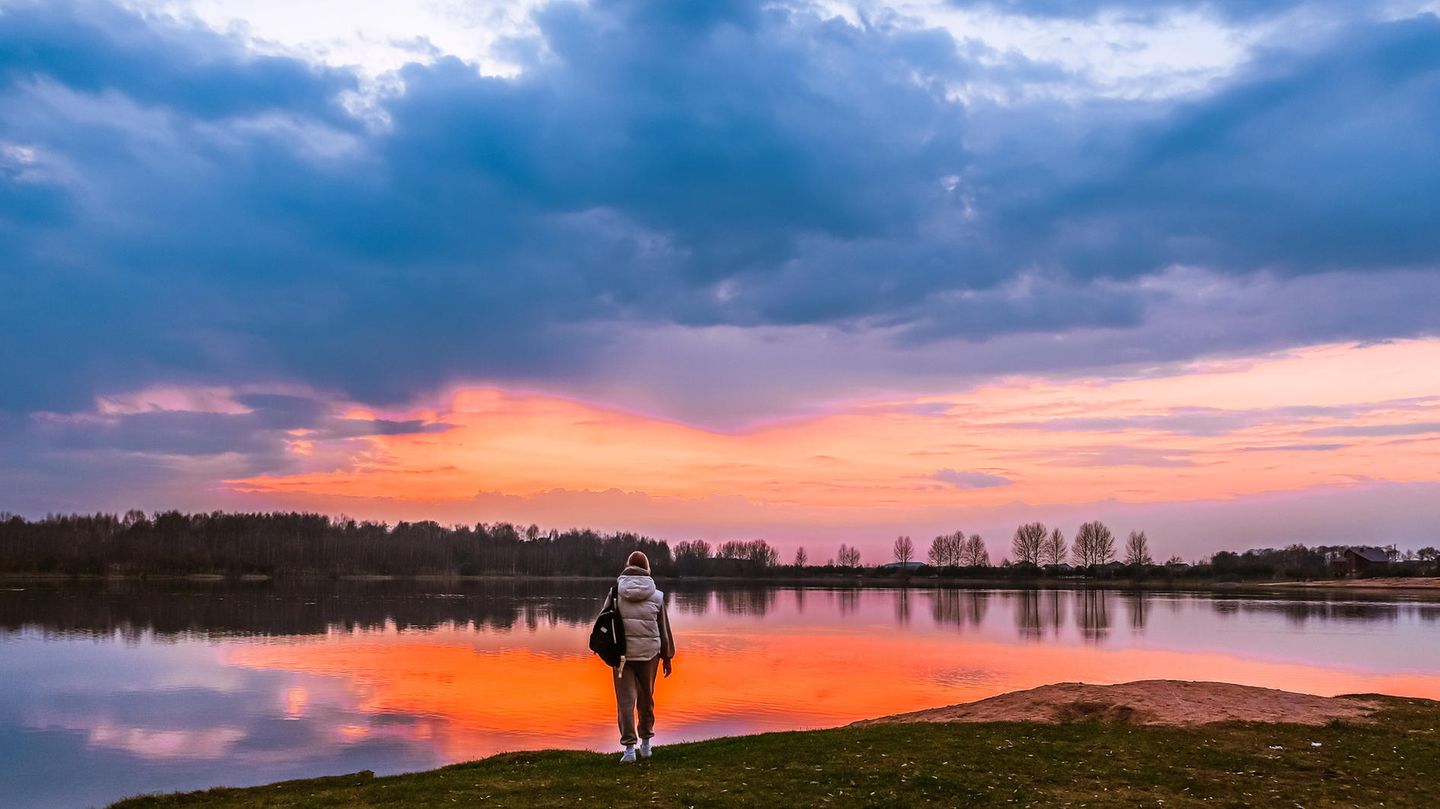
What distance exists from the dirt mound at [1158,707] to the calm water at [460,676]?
15.8 ft

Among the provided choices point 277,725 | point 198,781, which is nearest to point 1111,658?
point 277,725

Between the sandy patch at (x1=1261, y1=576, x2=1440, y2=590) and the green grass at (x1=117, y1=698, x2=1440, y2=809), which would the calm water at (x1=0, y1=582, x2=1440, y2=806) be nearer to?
the green grass at (x1=117, y1=698, x2=1440, y2=809)

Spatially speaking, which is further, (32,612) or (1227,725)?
(32,612)

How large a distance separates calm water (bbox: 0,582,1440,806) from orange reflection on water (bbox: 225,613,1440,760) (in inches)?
5.4

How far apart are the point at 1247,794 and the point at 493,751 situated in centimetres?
1342

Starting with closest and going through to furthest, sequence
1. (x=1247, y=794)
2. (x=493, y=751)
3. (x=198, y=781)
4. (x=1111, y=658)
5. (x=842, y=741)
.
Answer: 1. (x=1247, y=794)
2. (x=842, y=741)
3. (x=198, y=781)
4. (x=493, y=751)
5. (x=1111, y=658)

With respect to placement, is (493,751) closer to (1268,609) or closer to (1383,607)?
(1268,609)

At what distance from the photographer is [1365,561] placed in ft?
583

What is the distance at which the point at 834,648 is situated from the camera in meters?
43.2

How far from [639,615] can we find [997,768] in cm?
503

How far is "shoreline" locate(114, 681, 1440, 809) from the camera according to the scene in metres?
10.7

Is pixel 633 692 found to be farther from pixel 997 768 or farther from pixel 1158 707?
pixel 1158 707

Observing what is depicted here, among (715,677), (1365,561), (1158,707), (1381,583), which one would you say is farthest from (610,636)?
(1365,561)

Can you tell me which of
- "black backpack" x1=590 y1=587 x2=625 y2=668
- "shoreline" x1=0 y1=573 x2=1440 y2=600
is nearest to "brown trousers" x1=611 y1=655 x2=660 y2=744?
"black backpack" x1=590 y1=587 x2=625 y2=668
